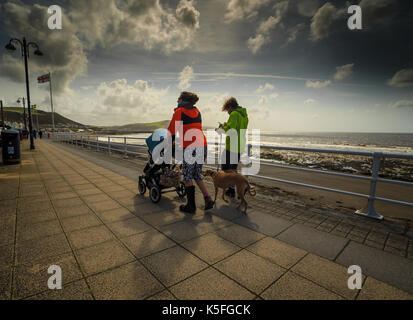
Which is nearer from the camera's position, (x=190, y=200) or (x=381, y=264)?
(x=381, y=264)

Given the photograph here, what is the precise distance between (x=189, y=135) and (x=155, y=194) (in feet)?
5.22

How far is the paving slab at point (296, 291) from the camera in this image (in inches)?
70.3

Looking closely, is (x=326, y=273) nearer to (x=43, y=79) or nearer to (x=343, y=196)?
(x=343, y=196)

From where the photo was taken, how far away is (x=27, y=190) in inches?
192

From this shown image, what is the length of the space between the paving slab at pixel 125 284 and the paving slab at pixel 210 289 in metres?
0.22

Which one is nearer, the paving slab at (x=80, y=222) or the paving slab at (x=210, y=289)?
the paving slab at (x=210, y=289)

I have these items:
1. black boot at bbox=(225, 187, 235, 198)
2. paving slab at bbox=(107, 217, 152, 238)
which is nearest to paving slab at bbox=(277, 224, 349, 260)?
black boot at bbox=(225, 187, 235, 198)

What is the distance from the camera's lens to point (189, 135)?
11.5ft

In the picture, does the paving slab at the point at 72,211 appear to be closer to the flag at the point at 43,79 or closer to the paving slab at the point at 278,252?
the paving slab at the point at 278,252

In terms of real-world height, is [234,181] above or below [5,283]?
above

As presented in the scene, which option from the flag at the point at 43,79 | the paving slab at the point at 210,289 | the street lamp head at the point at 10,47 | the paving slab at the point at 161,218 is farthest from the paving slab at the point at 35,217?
the flag at the point at 43,79

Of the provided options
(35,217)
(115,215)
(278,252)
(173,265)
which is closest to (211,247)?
(173,265)
